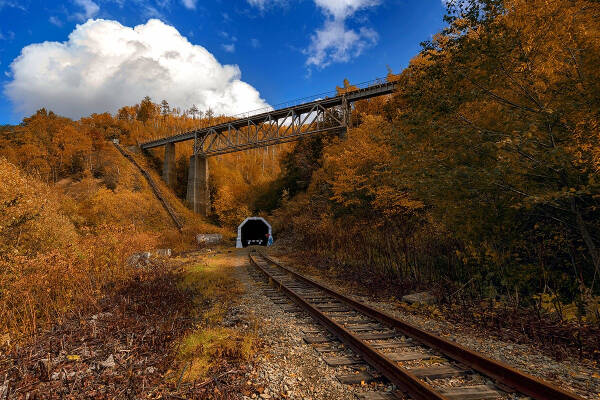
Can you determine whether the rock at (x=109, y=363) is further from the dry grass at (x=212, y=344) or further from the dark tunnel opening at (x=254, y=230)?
the dark tunnel opening at (x=254, y=230)

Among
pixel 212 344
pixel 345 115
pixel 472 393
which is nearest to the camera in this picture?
pixel 472 393

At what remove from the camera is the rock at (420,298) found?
724 cm

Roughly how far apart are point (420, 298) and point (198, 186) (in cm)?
4444

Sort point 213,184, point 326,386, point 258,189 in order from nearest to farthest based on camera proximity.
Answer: point 326,386
point 258,189
point 213,184

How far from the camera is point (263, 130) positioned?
41438 mm

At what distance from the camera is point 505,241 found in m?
7.38

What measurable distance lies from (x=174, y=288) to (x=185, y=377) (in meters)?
5.10

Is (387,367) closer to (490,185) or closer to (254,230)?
(490,185)

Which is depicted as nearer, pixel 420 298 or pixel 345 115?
pixel 420 298

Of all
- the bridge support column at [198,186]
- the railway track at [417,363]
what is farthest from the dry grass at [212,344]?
the bridge support column at [198,186]

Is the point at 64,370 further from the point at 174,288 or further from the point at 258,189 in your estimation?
the point at 258,189

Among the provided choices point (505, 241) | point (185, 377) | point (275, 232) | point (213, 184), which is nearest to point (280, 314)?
point (185, 377)

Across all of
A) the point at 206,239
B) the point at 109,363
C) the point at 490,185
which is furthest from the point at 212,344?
the point at 206,239

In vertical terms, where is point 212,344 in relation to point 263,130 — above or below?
below
